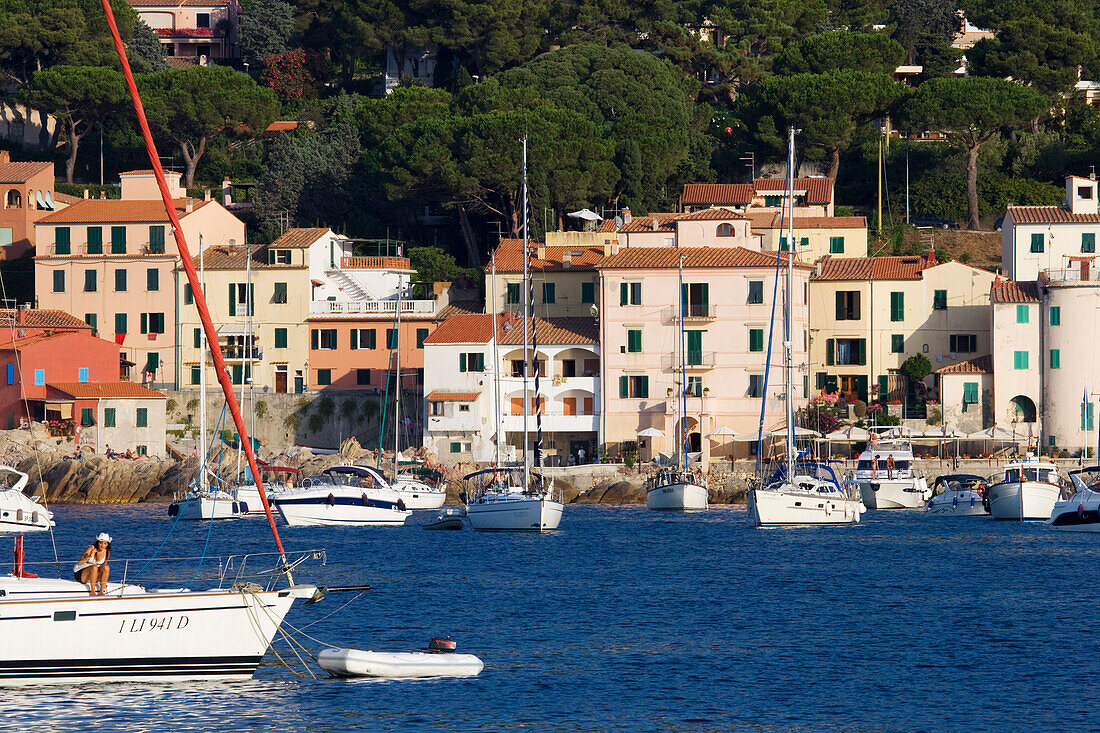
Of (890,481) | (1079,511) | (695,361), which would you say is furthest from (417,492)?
(1079,511)

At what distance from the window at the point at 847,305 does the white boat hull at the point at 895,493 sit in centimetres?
1219

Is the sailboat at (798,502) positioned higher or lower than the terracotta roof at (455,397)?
lower

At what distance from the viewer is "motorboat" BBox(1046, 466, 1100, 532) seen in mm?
54750

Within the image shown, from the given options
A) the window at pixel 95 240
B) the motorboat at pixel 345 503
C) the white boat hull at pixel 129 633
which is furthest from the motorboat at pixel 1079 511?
the window at pixel 95 240

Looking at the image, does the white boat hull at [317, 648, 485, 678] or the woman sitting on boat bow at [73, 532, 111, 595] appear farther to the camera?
the white boat hull at [317, 648, 485, 678]

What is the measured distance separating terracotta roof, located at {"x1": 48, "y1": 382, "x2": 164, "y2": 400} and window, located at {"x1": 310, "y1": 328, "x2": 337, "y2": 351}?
8.29 metres

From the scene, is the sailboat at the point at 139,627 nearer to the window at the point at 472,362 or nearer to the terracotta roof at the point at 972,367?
the window at the point at 472,362

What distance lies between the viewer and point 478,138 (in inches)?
3329

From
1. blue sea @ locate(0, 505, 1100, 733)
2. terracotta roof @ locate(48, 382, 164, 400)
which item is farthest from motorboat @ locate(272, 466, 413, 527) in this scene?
terracotta roof @ locate(48, 382, 164, 400)

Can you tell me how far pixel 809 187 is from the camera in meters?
87.3

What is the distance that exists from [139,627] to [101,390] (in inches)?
1960

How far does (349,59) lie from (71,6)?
18.0m

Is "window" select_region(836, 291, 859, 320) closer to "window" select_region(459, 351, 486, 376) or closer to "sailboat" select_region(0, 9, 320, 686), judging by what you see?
"window" select_region(459, 351, 486, 376)

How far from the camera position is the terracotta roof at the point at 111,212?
8206 centimetres
